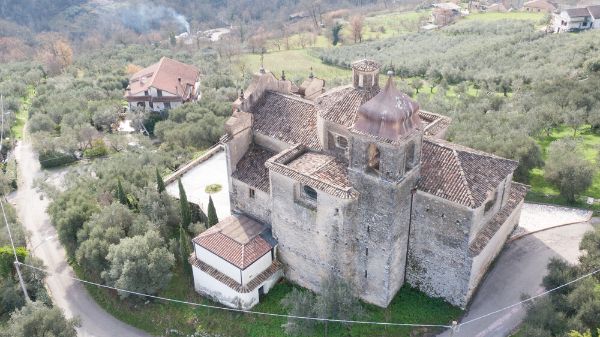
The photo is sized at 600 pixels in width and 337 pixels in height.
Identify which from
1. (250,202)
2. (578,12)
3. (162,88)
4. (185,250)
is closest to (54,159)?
(162,88)

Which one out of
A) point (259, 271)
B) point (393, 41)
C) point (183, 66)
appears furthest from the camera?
point (393, 41)

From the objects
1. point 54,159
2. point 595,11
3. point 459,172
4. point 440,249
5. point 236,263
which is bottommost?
point 54,159

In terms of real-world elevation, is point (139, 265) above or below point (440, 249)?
below

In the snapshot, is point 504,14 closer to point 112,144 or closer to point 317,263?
point 112,144

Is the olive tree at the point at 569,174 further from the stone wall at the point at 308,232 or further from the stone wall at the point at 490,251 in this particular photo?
the stone wall at the point at 308,232


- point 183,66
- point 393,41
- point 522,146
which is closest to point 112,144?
point 183,66

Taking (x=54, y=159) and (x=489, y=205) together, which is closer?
(x=489, y=205)

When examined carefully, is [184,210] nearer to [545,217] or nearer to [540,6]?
[545,217]
